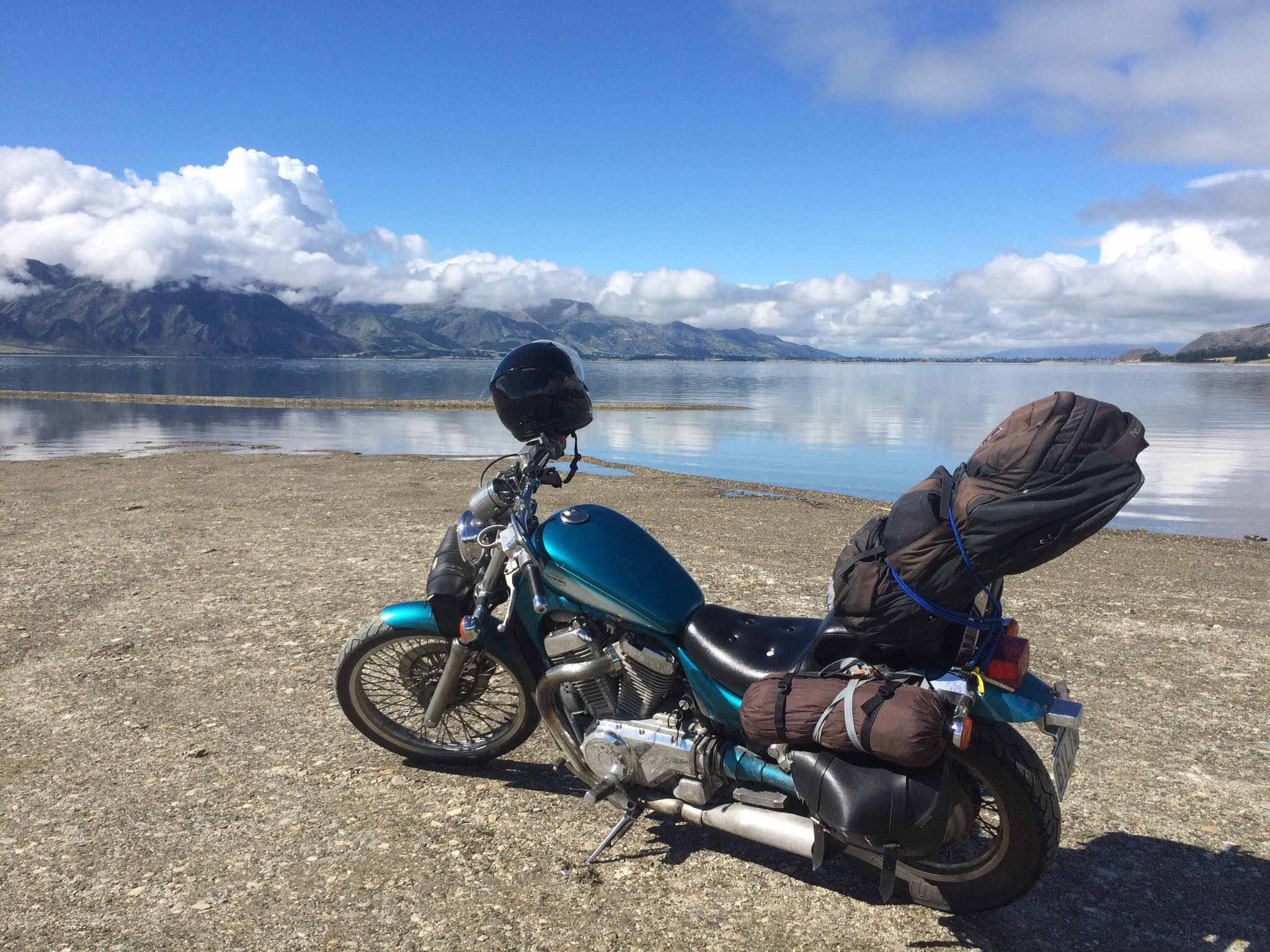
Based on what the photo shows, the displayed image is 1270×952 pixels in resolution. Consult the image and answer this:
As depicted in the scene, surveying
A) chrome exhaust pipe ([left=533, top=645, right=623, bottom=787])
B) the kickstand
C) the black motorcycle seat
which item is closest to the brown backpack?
the black motorcycle seat

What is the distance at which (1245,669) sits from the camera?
20.0 ft

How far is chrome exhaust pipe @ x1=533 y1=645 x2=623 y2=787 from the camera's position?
3.62 meters

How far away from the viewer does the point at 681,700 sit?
3629mm

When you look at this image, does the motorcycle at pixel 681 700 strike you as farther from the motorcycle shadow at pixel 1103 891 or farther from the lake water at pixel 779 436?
the lake water at pixel 779 436

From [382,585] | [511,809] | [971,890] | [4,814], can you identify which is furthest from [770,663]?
[382,585]

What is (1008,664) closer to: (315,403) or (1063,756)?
(1063,756)

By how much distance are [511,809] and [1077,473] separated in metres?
3.04

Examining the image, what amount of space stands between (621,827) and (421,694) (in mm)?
1440

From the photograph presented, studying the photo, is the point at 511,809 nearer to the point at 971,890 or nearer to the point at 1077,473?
the point at 971,890

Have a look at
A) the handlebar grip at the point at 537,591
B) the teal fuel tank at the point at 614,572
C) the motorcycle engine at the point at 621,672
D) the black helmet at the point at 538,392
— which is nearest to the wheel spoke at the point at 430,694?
the motorcycle engine at the point at 621,672

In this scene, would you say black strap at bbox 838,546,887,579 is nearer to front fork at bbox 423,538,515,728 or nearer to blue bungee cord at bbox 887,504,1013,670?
blue bungee cord at bbox 887,504,1013,670

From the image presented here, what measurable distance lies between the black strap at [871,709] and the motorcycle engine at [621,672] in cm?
93

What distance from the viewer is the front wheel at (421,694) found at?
441 centimetres

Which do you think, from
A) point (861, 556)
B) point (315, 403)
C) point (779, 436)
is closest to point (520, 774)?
point (861, 556)
